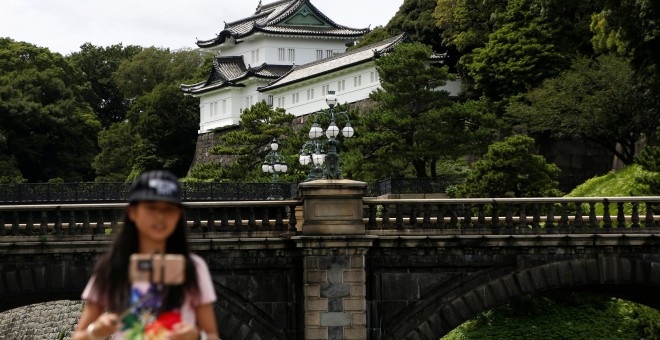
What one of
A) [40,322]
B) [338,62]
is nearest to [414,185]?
[40,322]

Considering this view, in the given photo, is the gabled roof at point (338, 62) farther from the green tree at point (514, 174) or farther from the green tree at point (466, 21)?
the green tree at point (514, 174)

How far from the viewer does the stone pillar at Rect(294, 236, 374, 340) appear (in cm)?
3048

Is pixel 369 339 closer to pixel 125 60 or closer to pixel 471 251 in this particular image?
pixel 471 251

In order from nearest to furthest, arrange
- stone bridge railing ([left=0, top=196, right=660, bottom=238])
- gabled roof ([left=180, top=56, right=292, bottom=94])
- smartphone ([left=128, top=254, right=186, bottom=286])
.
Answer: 1. smartphone ([left=128, top=254, right=186, bottom=286])
2. stone bridge railing ([left=0, top=196, right=660, bottom=238])
3. gabled roof ([left=180, top=56, right=292, bottom=94])

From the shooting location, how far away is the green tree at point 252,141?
74.9 metres

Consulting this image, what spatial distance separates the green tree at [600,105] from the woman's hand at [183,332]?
5012 centimetres

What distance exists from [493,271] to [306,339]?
4.39m

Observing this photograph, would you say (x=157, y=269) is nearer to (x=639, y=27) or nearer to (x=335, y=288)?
(x=335, y=288)

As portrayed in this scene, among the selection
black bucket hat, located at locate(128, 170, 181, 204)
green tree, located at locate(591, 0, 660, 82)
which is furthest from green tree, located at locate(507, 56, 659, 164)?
black bucket hat, located at locate(128, 170, 181, 204)

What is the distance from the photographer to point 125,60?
128 metres

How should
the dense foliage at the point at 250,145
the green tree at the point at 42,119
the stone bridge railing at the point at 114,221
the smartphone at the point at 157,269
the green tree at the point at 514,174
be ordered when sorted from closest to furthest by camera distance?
1. the smartphone at the point at 157,269
2. the stone bridge railing at the point at 114,221
3. the green tree at the point at 514,174
4. the dense foliage at the point at 250,145
5. the green tree at the point at 42,119

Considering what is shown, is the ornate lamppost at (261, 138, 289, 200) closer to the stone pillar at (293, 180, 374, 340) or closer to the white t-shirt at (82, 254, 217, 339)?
the stone pillar at (293, 180, 374, 340)

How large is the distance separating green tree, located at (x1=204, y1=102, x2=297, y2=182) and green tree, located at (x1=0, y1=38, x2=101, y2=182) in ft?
73.2

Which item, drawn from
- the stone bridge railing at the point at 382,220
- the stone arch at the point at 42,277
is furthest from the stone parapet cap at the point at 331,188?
the stone arch at the point at 42,277
